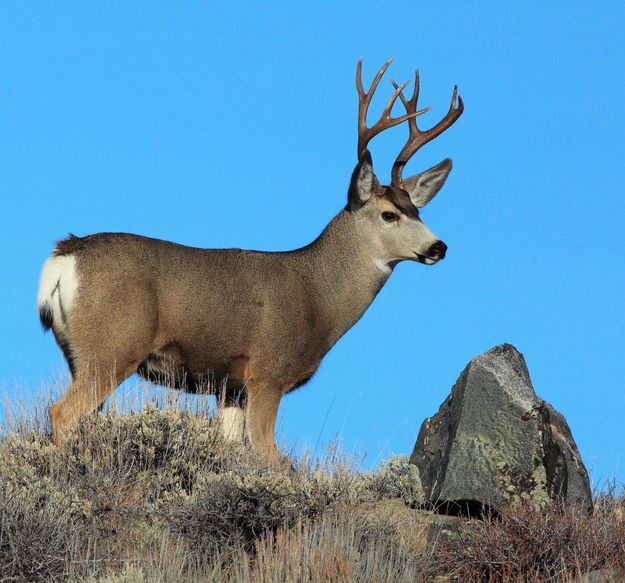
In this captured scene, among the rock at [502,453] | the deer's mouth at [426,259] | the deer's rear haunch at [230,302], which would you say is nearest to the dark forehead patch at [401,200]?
the deer's rear haunch at [230,302]

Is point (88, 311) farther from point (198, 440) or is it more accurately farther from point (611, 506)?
point (611, 506)

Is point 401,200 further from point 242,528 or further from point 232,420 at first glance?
point 242,528

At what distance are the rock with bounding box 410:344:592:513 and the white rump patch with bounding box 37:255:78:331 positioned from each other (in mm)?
3769

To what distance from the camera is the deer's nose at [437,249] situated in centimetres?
1064

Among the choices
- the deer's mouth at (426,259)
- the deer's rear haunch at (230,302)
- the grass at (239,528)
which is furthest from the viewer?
the deer's mouth at (426,259)

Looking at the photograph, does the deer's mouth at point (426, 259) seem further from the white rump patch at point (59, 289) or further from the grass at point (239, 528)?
the white rump patch at point (59, 289)

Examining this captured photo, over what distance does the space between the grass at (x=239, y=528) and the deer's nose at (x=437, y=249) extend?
2736mm

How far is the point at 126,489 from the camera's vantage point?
866 cm

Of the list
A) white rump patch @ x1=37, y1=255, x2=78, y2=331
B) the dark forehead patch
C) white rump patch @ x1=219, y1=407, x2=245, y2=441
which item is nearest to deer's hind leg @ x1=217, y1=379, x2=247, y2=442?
white rump patch @ x1=219, y1=407, x2=245, y2=441

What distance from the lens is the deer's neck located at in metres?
10.9

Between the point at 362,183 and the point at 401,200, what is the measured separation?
1.55ft

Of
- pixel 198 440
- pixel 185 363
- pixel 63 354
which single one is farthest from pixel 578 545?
pixel 63 354

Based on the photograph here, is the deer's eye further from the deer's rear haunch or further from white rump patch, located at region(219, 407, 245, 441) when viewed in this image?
white rump patch, located at region(219, 407, 245, 441)

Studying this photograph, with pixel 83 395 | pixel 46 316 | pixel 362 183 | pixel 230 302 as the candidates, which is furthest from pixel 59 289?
pixel 362 183
